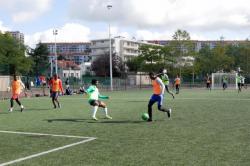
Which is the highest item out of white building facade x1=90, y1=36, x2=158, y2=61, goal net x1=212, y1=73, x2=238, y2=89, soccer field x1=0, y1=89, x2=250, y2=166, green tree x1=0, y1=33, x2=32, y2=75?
white building facade x1=90, y1=36, x2=158, y2=61

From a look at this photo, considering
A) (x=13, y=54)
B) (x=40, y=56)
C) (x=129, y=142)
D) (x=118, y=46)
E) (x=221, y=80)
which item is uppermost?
(x=118, y=46)

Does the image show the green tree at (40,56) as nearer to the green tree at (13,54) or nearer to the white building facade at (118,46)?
the green tree at (13,54)

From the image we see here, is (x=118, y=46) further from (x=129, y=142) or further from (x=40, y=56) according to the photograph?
(x=129, y=142)

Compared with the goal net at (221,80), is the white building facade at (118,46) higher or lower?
higher

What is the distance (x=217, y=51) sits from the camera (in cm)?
10012

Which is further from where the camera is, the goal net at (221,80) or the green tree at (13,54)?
the green tree at (13,54)

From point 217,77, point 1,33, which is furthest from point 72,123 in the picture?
point 1,33

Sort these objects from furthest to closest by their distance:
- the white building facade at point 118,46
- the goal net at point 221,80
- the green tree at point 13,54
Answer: the white building facade at point 118,46 < the green tree at point 13,54 < the goal net at point 221,80

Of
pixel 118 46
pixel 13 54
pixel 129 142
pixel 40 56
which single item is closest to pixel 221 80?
pixel 13 54

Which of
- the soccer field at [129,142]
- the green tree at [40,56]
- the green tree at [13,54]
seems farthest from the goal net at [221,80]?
the green tree at [40,56]

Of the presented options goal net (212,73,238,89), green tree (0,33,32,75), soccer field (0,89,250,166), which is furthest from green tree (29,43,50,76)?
soccer field (0,89,250,166)

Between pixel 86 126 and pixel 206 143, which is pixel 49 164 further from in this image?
pixel 86 126

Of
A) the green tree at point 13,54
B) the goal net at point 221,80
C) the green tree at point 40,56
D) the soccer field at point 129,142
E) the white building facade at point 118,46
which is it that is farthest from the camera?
the white building facade at point 118,46

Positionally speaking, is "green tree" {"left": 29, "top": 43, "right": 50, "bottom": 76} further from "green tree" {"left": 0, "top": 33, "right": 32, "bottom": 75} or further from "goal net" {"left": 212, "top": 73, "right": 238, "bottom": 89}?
"goal net" {"left": 212, "top": 73, "right": 238, "bottom": 89}
